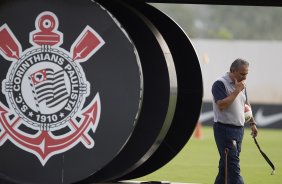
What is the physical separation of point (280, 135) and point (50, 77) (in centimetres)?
1787

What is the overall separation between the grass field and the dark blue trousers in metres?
2.89

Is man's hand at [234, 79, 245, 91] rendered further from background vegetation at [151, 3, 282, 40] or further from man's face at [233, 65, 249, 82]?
background vegetation at [151, 3, 282, 40]

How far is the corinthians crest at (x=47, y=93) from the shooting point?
11.5 m

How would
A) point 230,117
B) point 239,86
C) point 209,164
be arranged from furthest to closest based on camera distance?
point 209,164, point 230,117, point 239,86

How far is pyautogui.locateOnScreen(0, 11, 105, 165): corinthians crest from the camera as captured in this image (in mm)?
11508

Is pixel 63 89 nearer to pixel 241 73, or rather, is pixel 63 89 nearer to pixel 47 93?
pixel 47 93

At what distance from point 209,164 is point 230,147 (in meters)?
6.51

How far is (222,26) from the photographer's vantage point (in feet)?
297

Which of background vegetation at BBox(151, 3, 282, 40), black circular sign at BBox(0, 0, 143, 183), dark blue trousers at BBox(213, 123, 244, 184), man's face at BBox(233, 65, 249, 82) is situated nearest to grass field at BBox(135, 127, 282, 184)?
dark blue trousers at BBox(213, 123, 244, 184)

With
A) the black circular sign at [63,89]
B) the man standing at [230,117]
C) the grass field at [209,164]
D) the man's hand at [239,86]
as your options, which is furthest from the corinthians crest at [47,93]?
the grass field at [209,164]

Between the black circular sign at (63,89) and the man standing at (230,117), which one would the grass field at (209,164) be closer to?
the man standing at (230,117)

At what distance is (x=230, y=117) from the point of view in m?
12.0

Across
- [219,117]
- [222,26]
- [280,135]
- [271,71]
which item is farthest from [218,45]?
[222,26]

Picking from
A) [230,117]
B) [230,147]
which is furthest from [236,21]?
[230,147]
